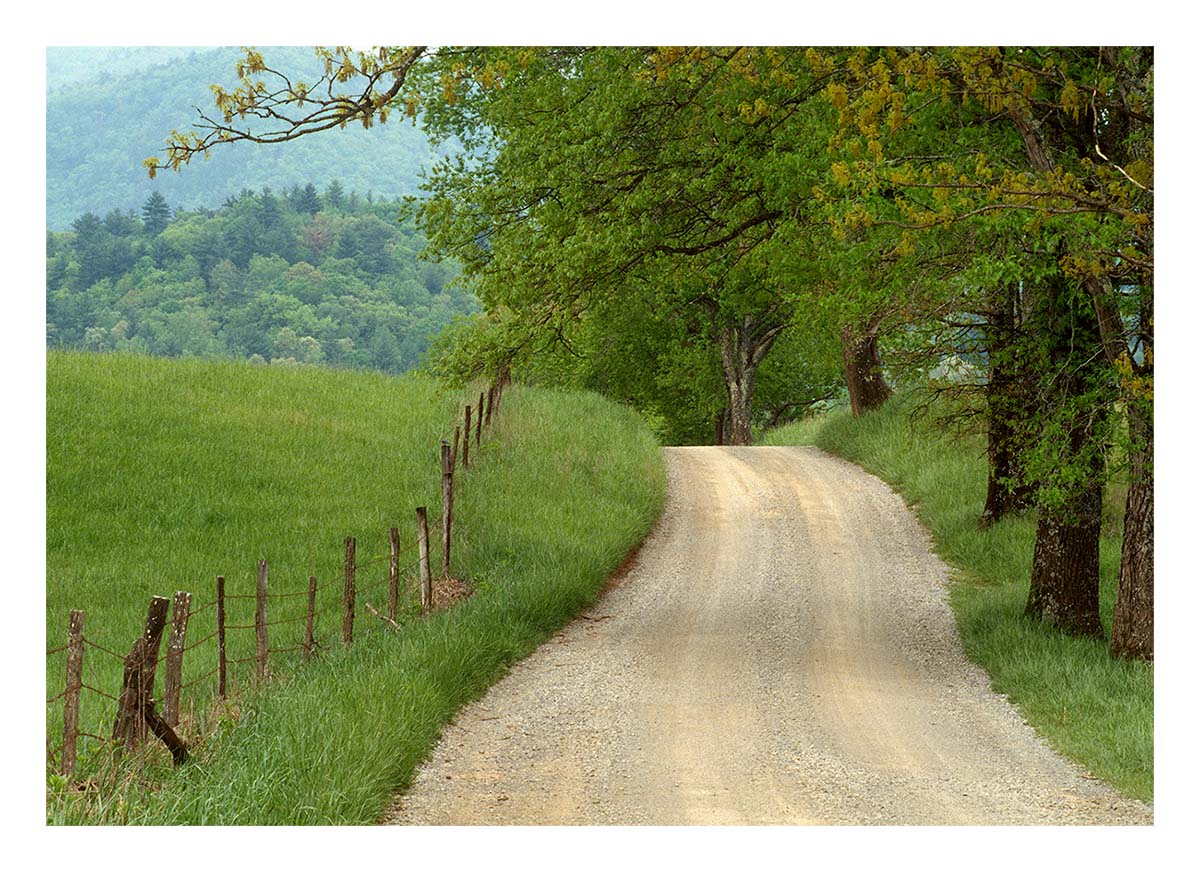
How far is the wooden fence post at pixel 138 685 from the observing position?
25.7 ft

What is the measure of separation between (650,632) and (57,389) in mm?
14691

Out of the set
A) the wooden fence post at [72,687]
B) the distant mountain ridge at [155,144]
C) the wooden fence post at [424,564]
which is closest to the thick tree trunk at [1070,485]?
the wooden fence post at [424,564]

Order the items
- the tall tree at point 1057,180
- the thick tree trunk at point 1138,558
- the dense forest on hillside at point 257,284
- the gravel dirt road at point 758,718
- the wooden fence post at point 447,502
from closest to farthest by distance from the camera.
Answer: the gravel dirt road at point 758,718 → the tall tree at point 1057,180 → the thick tree trunk at point 1138,558 → the wooden fence post at point 447,502 → the dense forest on hillside at point 257,284

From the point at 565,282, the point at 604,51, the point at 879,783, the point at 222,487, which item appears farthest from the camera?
the point at 222,487

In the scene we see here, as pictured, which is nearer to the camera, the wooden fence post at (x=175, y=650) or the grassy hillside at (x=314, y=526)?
the grassy hillside at (x=314, y=526)

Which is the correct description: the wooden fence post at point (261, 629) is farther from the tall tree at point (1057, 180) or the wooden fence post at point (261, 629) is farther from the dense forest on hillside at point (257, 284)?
the dense forest on hillside at point (257, 284)

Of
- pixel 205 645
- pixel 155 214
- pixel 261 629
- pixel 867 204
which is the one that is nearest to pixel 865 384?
pixel 867 204

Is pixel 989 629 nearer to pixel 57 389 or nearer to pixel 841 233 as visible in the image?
pixel 841 233

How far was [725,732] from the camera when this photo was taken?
9.91m

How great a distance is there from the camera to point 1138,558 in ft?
37.2

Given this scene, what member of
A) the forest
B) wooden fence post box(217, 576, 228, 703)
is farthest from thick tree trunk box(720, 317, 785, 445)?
wooden fence post box(217, 576, 228, 703)

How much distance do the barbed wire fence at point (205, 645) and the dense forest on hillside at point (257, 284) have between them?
2739cm

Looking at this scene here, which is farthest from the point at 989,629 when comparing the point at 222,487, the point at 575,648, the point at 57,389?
the point at 57,389

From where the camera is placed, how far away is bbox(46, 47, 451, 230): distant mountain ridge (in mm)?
73000
